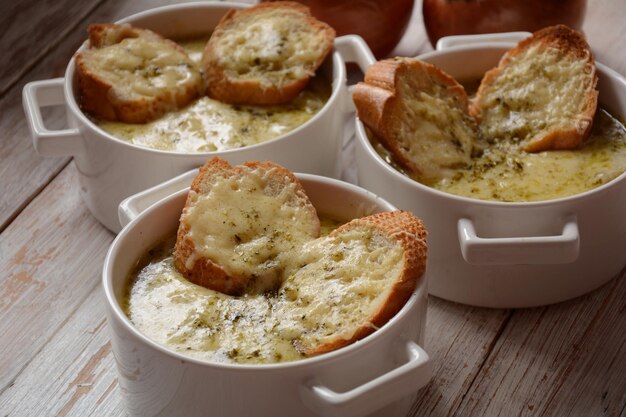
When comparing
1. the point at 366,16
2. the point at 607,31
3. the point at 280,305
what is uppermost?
the point at 280,305

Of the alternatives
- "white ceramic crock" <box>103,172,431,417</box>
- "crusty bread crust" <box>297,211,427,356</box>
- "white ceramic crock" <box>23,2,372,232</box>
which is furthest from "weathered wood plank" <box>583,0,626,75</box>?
"white ceramic crock" <box>103,172,431,417</box>

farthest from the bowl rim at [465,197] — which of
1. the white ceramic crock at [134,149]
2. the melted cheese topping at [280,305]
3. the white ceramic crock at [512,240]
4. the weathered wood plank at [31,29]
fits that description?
the weathered wood plank at [31,29]

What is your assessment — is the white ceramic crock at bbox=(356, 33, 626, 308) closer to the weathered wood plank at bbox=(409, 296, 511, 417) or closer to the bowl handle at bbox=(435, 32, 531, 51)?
the weathered wood plank at bbox=(409, 296, 511, 417)

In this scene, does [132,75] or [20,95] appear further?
[20,95]

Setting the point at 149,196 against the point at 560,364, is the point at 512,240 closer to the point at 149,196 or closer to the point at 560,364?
the point at 560,364

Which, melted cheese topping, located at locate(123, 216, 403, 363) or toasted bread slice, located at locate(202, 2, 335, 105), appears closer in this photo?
melted cheese topping, located at locate(123, 216, 403, 363)

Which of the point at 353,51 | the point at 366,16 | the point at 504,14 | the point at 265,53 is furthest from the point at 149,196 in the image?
the point at 504,14
